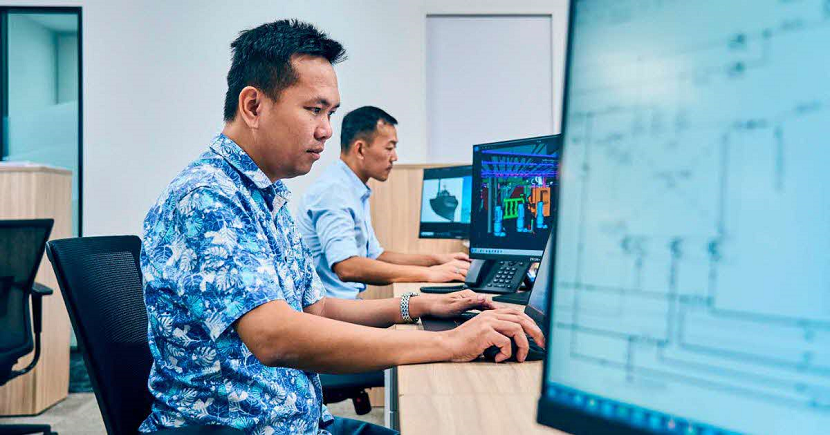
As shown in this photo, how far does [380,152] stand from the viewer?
8.93 ft

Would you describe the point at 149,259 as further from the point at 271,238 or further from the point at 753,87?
the point at 753,87

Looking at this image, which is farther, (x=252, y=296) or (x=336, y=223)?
(x=336, y=223)

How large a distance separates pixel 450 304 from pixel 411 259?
1.26 metres

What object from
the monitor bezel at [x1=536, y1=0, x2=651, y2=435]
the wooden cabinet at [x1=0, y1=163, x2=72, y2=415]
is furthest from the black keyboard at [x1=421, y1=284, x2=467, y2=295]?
the wooden cabinet at [x1=0, y1=163, x2=72, y2=415]

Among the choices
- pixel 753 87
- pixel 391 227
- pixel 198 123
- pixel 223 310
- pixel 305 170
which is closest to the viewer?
pixel 753 87

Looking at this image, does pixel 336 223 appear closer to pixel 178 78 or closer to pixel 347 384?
pixel 347 384

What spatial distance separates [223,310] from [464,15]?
3.61 m

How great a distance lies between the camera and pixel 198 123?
402 centimetres

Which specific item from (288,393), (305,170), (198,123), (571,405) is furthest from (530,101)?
(571,405)

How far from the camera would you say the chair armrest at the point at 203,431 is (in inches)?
34.1

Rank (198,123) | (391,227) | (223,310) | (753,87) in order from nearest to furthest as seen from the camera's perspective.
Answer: (753,87) < (223,310) < (391,227) < (198,123)

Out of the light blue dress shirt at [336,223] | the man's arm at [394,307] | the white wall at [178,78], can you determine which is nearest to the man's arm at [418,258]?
the light blue dress shirt at [336,223]

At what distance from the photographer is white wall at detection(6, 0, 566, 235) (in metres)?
3.99

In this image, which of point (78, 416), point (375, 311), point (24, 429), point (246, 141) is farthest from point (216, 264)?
point (78, 416)
